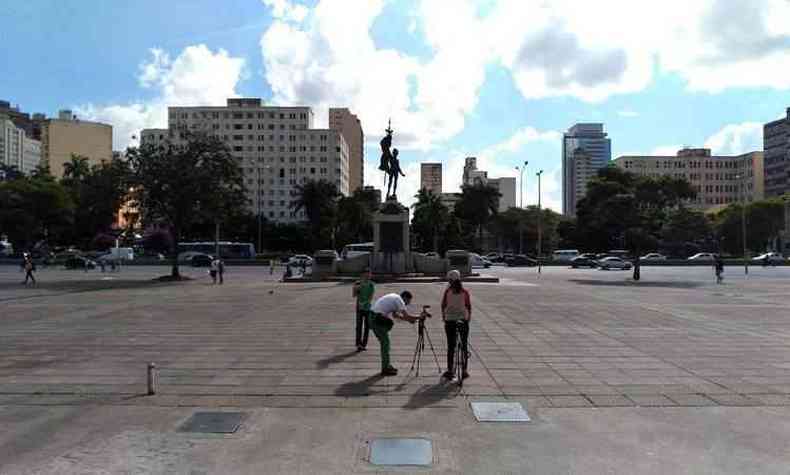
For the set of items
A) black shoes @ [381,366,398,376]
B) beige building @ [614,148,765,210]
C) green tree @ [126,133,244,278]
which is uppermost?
beige building @ [614,148,765,210]

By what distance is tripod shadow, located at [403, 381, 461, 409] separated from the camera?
8719 mm

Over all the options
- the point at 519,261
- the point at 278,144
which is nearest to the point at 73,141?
the point at 278,144

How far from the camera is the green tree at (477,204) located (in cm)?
11150

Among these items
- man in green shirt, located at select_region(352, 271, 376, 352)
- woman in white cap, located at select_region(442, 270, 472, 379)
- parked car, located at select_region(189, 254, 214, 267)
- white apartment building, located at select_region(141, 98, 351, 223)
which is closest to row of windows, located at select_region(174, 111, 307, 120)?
white apartment building, located at select_region(141, 98, 351, 223)

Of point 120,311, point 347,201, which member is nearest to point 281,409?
point 120,311

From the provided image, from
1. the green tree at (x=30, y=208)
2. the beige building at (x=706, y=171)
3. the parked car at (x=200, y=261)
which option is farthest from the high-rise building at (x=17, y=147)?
the beige building at (x=706, y=171)

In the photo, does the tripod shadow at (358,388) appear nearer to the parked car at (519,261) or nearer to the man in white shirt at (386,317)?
the man in white shirt at (386,317)

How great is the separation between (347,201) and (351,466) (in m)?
104

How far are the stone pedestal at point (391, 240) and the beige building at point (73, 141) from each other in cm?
12676

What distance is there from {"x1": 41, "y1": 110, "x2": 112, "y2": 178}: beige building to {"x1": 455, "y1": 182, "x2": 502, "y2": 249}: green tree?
275 ft

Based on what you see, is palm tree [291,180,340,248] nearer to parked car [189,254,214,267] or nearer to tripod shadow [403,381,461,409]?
parked car [189,254,214,267]

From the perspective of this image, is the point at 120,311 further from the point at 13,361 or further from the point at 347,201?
the point at 347,201

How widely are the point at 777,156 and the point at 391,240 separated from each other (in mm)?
139003

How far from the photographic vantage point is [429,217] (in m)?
99.4
